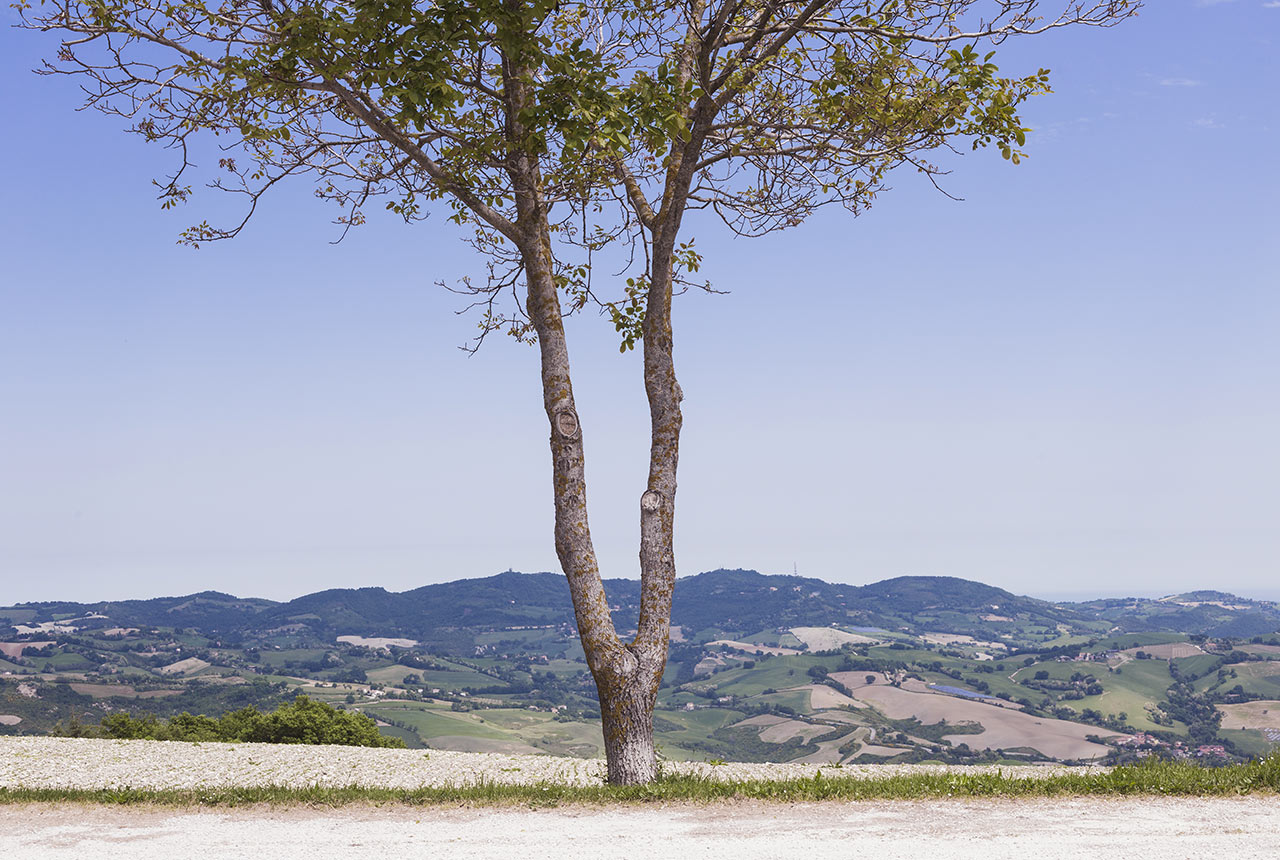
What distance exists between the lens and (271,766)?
1972cm

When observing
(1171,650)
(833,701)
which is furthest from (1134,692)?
(833,701)

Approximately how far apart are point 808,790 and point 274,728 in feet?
101

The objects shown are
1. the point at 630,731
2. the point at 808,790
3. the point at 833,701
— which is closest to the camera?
the point at 808,790

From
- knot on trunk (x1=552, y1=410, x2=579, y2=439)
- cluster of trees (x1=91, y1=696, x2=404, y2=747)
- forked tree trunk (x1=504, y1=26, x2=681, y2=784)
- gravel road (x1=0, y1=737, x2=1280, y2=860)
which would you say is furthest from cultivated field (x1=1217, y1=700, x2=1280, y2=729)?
knot on trunk (x1=552, y1=410, x2=579, y2=439)

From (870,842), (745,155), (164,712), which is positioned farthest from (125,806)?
(164,712)

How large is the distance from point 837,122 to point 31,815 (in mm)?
14115

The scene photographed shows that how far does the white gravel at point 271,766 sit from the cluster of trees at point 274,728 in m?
11.2

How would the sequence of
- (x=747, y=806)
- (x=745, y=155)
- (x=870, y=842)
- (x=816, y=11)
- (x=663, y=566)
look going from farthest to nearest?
(x=745, y=155), (x=816, y=11), (x=663, y=566), (x=747, y=806), (x=870, y=842)

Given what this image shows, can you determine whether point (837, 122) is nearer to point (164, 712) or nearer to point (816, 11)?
point (816, 11)

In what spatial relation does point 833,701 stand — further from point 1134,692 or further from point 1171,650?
point 1171,650

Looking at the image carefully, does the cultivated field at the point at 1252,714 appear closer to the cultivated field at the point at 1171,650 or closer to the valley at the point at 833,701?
the valley at the point at 833,701

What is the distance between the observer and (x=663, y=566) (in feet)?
40.1

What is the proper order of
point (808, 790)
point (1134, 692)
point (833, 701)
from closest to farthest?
point (808, 790)
point (1134, 692)
point (833, 701)

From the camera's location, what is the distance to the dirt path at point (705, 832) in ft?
26.4
